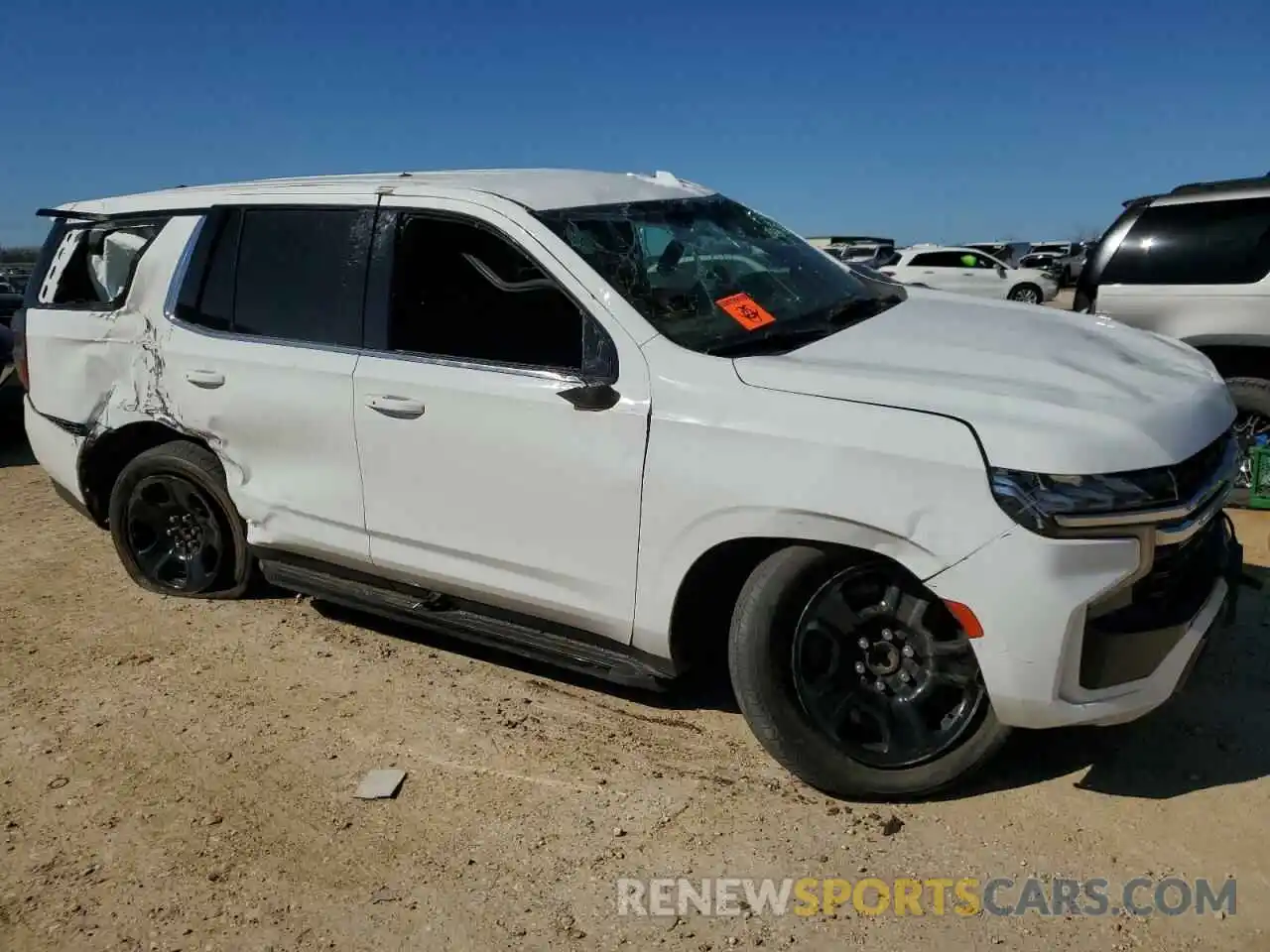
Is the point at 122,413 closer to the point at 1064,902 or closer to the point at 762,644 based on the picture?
the point at 762,644

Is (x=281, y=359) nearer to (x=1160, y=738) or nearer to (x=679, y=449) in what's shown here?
(x=679, y=449)

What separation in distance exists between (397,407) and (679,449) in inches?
45.7

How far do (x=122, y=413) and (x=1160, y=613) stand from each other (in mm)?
4238

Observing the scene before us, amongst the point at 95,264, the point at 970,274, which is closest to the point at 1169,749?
the point at 95,264

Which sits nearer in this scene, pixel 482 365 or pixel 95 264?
pixel 482 365

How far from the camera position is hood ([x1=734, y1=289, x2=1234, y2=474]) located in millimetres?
2643

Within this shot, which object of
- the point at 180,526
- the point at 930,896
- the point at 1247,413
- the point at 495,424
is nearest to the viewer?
the point at 930,896

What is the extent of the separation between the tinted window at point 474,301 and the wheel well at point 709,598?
794 mm

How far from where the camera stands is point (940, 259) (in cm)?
2394

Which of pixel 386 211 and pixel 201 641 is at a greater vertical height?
pixel 386 211

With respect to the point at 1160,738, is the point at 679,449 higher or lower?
higher

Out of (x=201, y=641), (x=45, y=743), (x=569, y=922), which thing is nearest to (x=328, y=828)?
(x=569, y=922)

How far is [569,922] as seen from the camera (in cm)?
267

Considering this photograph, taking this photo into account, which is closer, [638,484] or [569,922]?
[569,922]
